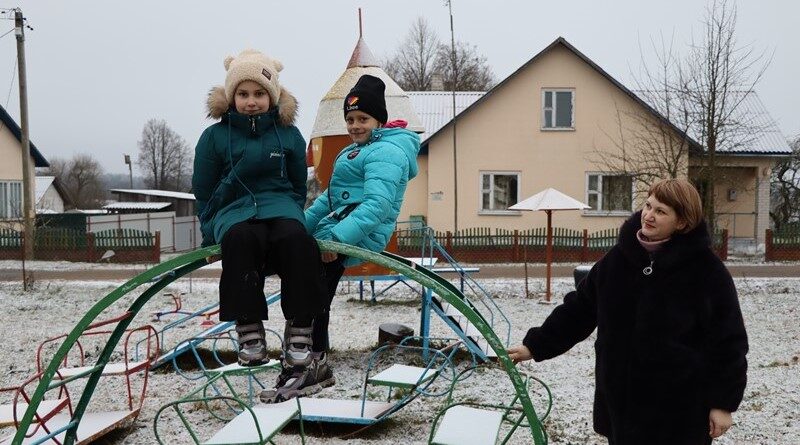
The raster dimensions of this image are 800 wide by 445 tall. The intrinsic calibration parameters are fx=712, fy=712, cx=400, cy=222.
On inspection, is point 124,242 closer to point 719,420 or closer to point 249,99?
point 249,99

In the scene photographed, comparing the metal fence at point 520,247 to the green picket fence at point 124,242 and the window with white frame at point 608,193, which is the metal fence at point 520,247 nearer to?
the window with white frame at point 608,193

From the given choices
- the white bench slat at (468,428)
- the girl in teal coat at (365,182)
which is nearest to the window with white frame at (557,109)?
the girl in teal coat at (365,182)

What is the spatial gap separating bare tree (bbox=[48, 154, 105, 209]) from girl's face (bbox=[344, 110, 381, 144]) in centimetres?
5749

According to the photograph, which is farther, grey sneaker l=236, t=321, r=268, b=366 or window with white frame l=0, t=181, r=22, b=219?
window with white frame l=0, t=181, r=22, b=219

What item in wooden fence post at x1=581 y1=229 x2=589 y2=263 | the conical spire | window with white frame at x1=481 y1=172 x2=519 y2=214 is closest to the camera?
the conical spire

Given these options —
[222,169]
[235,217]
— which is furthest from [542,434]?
[222,169]

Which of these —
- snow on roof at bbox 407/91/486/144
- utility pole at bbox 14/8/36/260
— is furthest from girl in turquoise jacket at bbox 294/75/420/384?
utility pole at bbox 14/8/36/260

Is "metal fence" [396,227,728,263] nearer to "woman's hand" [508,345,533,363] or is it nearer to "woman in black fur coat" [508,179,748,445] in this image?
"woman's hand" [508,345,533,363]

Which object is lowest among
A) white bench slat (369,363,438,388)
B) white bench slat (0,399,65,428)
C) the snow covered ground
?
the snow covered ground

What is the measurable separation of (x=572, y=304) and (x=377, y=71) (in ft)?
19.8

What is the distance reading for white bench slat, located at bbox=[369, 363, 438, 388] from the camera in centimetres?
478

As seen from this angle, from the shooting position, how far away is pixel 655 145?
19.3 metres

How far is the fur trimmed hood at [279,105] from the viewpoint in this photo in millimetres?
3426

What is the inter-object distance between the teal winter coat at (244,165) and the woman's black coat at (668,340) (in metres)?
1.56
